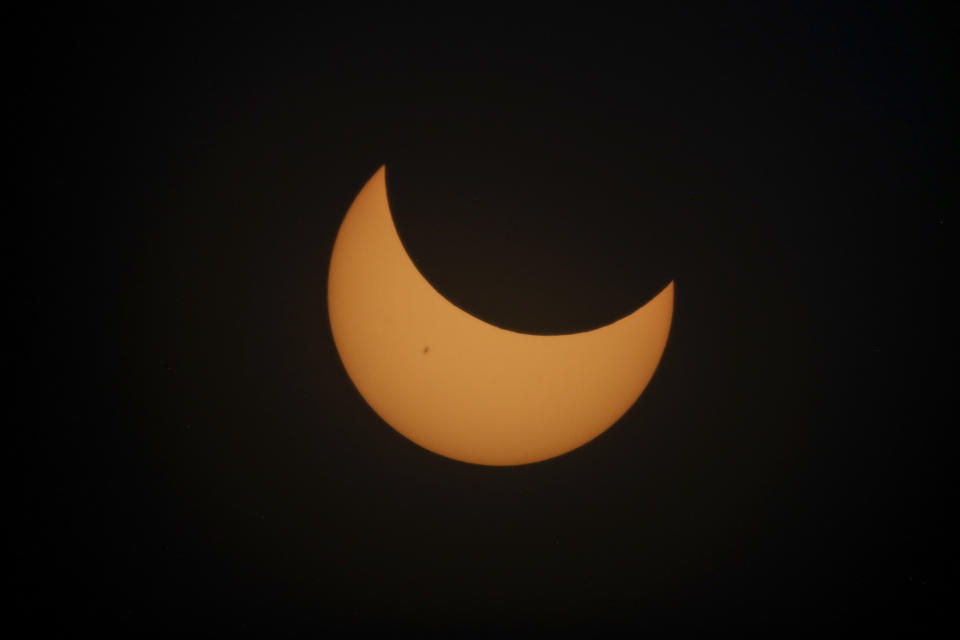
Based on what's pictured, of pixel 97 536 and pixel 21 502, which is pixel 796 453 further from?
pixel 21 502

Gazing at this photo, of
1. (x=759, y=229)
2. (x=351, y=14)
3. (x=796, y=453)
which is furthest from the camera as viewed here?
(x=796, y=453)

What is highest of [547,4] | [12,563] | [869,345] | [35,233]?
[547,4]

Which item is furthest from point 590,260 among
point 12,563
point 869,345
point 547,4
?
point 12,563
